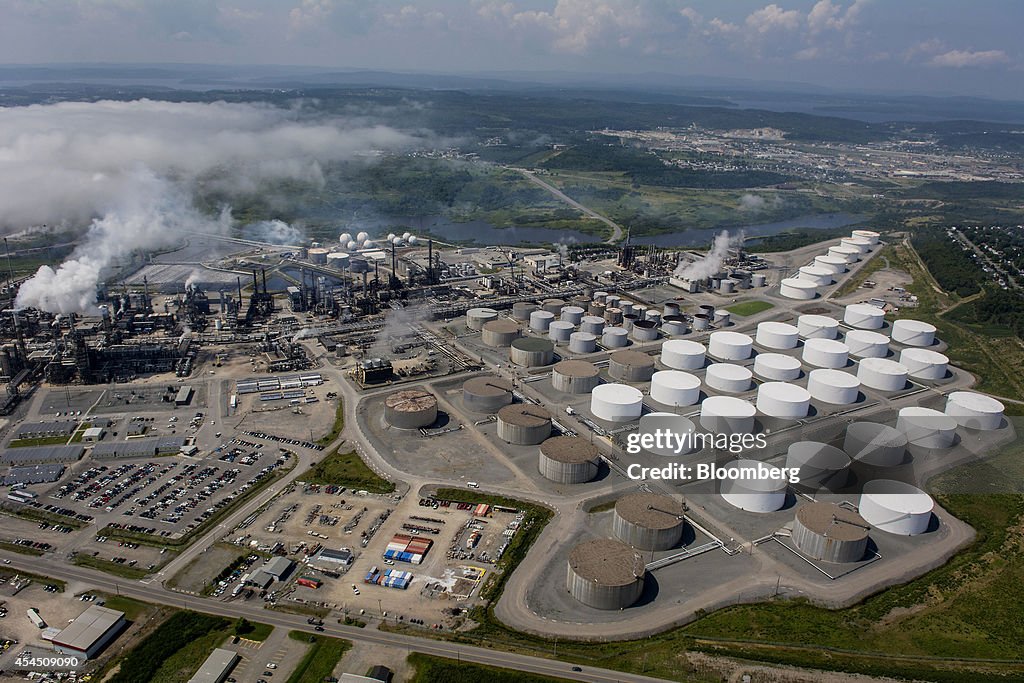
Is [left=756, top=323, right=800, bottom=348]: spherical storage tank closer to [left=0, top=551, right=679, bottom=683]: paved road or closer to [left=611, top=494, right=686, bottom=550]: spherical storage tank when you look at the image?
[left=611, top=494, right=686, bottom=550]: spherical storage tank

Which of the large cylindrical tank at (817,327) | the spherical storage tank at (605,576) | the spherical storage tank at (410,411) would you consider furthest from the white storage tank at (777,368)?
the spherical storage tank at (605,576)

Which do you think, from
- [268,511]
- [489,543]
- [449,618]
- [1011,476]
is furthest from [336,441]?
[1011,476]

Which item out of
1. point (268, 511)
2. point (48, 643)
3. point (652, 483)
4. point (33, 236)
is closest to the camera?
point (48, 643)

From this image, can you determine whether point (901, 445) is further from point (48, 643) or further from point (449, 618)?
point (48, 643)

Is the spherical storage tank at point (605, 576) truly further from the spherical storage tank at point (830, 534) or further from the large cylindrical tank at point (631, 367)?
the large cylindrical tank at point (631, 367)

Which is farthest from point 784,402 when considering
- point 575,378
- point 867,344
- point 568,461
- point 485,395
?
point 485,395

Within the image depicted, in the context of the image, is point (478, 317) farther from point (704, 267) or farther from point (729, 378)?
point (704, 267)
